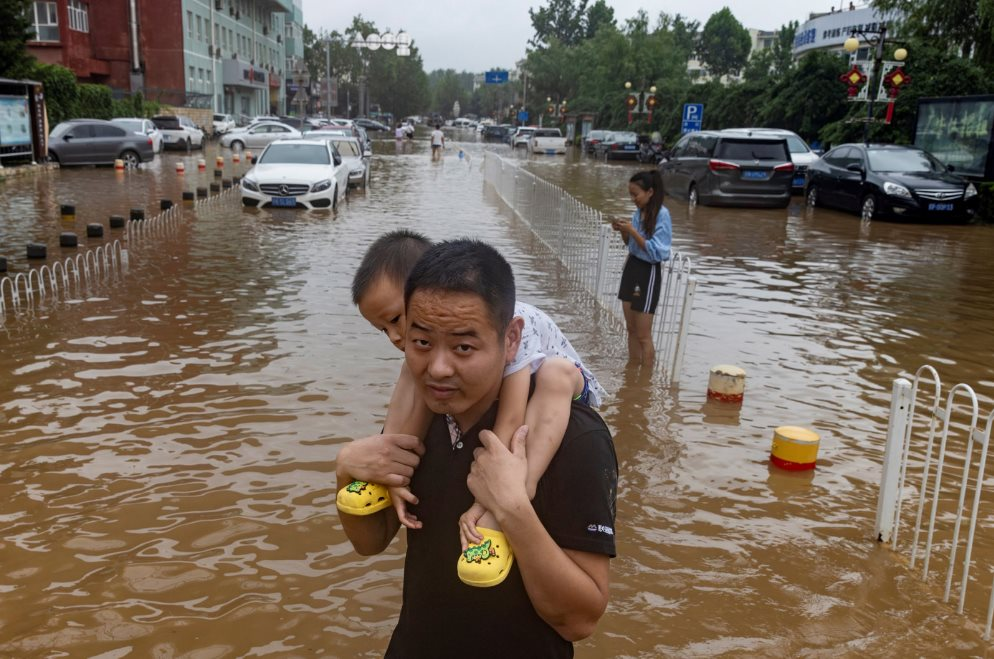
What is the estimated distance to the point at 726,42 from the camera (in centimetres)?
10269

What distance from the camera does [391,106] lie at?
11106 centimetres

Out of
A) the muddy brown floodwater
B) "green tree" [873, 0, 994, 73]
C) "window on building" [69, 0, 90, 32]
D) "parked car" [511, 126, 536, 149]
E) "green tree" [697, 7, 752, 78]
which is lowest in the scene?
the muddy brown floodwater

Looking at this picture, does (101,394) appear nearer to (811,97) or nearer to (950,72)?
(950,72)

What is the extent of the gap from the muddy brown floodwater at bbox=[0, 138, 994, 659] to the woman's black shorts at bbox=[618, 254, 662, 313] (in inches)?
25.9

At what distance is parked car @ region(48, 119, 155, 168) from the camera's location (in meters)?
25.2

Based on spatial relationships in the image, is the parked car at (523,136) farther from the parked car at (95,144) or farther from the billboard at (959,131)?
the billboard at (959,131)

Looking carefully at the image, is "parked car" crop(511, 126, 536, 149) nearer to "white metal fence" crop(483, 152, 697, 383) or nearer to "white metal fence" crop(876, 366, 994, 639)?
"white metal fence" crop(483, 152, 697, 383)

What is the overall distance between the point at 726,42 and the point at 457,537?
111 m

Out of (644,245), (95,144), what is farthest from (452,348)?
(95,144)

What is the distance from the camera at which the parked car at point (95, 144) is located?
2525 cm

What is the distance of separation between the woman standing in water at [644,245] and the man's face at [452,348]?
206 inches

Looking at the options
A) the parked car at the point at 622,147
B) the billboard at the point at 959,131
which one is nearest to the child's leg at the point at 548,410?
the billboard at the point at 959,131

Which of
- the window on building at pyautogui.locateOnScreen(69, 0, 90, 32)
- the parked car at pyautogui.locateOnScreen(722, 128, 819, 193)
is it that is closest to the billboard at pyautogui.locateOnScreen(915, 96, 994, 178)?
the parked car at pyautogui.locateOnScreen(722, 128, 819, 193)

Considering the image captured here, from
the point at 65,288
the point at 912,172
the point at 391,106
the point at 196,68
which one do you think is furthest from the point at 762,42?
the point at 65,288
